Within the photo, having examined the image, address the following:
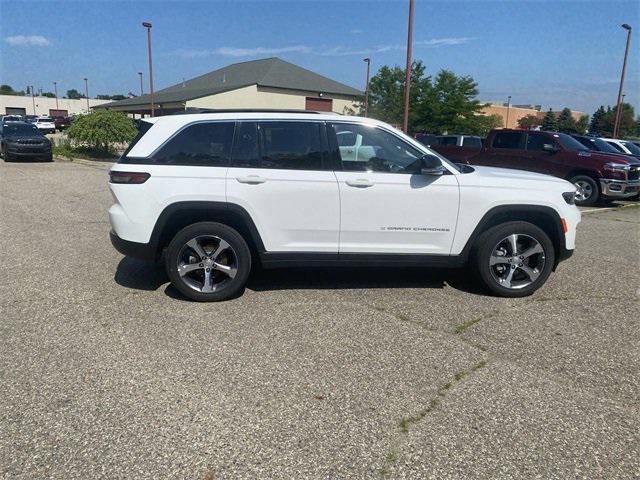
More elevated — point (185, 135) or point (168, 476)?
point (185, 135)

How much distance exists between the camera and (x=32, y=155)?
21375 mm

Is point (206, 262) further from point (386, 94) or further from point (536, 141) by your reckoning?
point (386, 94)

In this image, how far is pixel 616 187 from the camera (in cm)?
1276

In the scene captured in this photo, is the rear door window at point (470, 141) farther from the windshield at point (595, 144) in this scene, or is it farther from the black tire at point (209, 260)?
the black tire at point (209, 260)

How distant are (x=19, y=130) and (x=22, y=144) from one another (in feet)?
5.27

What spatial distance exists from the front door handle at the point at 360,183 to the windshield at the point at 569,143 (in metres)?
10.3

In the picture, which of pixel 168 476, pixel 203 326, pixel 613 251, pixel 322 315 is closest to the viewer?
pixel 168 476

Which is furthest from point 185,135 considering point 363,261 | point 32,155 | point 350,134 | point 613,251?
point 32,155

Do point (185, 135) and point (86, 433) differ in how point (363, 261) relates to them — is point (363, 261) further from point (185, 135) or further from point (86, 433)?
point (86, 433)

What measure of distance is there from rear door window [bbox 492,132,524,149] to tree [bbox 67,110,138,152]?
54.6 ft

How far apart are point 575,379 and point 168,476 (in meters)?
2.75

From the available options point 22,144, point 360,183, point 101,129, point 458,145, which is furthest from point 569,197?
point 101,129

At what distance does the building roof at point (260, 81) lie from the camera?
44000mm

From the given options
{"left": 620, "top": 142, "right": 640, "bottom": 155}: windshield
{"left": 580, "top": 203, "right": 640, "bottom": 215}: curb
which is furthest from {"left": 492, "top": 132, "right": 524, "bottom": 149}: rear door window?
{"left": 620, "top": 142, "right": 640, "bottom": 155}: windshield
